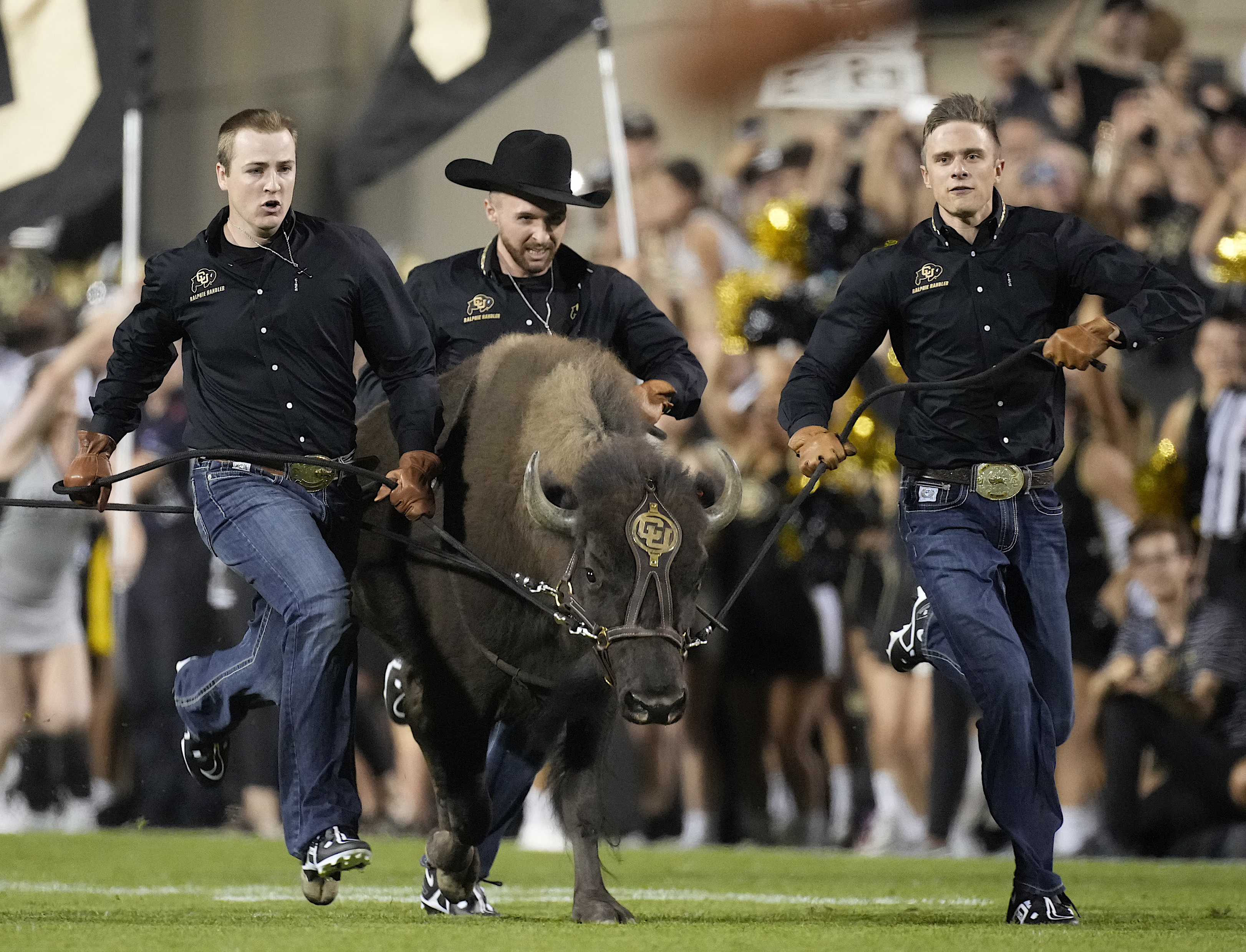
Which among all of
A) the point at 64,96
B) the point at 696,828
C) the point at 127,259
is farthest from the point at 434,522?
the point at 64,96

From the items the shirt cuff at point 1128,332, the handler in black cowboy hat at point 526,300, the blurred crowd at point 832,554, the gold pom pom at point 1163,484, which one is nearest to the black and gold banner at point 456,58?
the blurred crowd at point 832,554

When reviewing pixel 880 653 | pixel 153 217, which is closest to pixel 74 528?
pixel 153 217

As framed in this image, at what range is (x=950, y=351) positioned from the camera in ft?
19.4

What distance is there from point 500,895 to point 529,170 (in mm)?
2781

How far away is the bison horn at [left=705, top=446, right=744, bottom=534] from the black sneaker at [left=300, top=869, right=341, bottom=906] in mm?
1503

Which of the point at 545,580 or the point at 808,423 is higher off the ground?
the point at 808,423

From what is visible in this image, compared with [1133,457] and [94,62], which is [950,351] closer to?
[1133,457]

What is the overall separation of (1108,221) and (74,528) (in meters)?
5.74

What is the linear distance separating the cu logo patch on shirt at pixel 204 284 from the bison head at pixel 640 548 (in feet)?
3.76

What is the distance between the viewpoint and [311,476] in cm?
588

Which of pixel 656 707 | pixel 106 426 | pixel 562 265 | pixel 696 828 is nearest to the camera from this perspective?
pixel 656 707

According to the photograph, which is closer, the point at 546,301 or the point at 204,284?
the point at 204,284

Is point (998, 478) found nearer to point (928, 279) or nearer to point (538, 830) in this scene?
point (928, 279)

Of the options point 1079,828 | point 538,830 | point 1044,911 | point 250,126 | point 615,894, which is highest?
point 250,126
